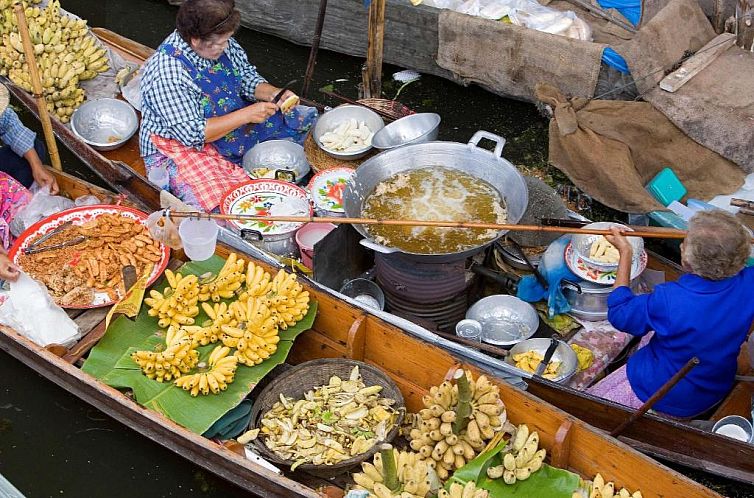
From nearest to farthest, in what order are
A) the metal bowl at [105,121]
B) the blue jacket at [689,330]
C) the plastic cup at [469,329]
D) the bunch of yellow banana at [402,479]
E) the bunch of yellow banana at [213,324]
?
the bunch of yellow banana at [402,479] → the blue jacket at [689,330] → the bunch of yellow banana at [213,324] → the plastic cup at [469,329] → the metal bowl at [105,121]

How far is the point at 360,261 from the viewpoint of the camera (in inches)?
187

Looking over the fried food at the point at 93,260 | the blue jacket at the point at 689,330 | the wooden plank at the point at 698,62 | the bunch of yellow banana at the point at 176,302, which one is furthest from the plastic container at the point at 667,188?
the fried food at the point at 93,260

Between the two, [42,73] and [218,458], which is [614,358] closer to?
[218,458]

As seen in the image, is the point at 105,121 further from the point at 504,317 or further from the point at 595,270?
the point at 595,270

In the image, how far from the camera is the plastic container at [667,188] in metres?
5.57

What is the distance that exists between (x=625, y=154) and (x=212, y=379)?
3.40 metres

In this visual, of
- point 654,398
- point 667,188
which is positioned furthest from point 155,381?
point 667,188

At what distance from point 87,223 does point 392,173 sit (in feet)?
5.95

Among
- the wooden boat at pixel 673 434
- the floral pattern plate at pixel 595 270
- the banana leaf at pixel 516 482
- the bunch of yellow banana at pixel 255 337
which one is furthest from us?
the floral pattern plate at pixel 595 270

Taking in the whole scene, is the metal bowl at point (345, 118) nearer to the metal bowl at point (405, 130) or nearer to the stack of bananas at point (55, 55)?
the metal bowl at point (405, 130)

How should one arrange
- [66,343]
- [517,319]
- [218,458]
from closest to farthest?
[218,458], [66,343], [517,319]

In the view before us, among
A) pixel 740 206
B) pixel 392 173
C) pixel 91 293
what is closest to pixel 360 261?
pixel 392 173

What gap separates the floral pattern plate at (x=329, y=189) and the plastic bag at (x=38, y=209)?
61.1 inches

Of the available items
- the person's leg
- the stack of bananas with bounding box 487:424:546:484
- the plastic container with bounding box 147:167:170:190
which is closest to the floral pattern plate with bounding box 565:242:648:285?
the stack of bananas with bounding box 487:424:546:484
